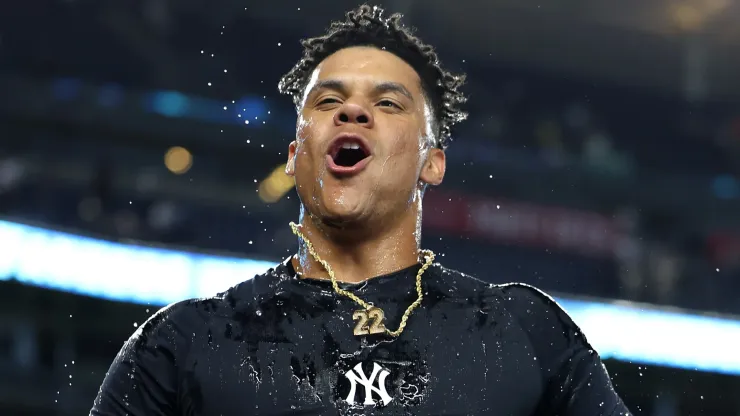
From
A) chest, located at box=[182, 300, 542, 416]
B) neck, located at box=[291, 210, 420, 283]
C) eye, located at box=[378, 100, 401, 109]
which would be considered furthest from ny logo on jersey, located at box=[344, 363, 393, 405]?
eye, located at box=[378, 100, 401, 109]

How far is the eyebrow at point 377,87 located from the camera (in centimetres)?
265

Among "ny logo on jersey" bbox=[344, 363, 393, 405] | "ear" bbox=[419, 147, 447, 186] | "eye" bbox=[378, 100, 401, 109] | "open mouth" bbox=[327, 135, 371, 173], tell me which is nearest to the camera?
"ny logo on jersey" bbox=[344, 363, 393, 405]

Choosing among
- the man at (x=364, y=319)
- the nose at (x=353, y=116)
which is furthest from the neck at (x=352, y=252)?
the nose at (x=353, y=116)

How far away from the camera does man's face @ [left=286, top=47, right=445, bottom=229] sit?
2490 millimetres

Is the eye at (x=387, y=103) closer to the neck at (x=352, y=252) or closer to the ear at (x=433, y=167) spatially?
the ear at (x=433, y=167)

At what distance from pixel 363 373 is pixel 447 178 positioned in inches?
299

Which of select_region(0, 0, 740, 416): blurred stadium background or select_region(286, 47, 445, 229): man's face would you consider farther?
select_region(0, 0, 740, 416): blurred stadium background

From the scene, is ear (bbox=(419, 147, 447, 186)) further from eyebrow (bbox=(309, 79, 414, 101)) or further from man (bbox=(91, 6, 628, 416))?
eyebrow (bbox=(309, 79, 414, 101))

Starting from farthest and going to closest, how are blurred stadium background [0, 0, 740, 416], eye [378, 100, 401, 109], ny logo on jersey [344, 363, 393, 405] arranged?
blurred stadium background [0, 0, 740, 416] < eye [378, 100, 401, 109] < ny logo on jersey [344, 363, 393, 405]

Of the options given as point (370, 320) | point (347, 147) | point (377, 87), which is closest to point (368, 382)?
point (370, 320)

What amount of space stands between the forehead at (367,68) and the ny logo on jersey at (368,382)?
2.75ft

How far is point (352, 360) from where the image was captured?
7.53 ft

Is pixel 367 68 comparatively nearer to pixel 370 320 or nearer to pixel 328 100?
pixel 328 100

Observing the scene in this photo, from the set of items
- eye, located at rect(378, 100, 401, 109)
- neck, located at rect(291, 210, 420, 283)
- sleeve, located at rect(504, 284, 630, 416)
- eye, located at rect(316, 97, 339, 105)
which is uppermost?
eye, located at rect(316, 97, 339, 105)
